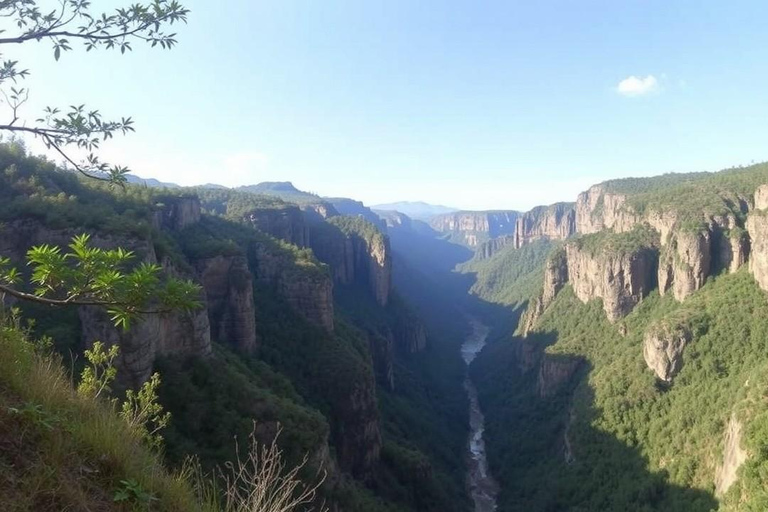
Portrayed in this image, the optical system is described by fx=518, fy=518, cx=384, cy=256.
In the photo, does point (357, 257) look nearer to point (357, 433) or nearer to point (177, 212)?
point (177, 212)

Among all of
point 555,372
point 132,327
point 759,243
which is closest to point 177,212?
point 132,327

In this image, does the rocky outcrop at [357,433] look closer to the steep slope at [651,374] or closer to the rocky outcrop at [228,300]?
the rocky outcrop at [228,300]

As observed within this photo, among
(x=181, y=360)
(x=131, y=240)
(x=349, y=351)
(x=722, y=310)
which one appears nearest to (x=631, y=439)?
(x=722, y=310)

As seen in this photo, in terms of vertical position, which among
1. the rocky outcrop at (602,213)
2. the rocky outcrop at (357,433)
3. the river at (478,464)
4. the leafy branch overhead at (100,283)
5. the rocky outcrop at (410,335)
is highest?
the rocky outcrop at (602,213)

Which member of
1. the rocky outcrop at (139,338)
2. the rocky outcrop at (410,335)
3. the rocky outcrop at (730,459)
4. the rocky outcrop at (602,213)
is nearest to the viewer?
the rocky outcrop at (139,338)

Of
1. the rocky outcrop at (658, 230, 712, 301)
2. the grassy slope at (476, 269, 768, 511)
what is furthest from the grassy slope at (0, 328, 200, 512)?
the rocky outcrop at (658, 230, 712, 301)

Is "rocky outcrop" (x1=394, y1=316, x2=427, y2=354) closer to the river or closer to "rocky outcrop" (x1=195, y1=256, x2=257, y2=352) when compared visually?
the river

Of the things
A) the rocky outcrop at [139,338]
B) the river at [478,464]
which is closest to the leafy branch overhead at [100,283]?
the rocky outcrop at [139,338]
